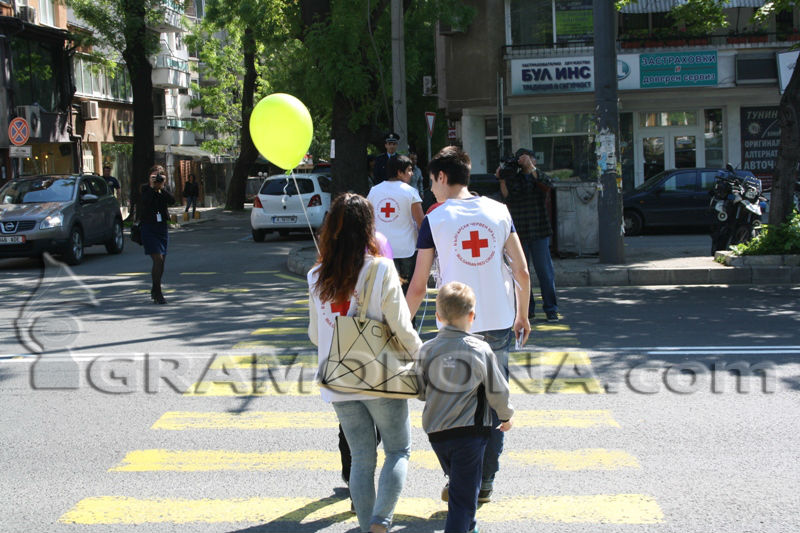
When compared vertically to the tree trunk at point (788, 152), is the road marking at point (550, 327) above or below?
below

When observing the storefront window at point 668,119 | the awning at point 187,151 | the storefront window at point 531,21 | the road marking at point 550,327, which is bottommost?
the road marking at point 550,327

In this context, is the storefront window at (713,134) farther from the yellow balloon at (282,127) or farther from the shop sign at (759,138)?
the yellow balloon at (282,127)

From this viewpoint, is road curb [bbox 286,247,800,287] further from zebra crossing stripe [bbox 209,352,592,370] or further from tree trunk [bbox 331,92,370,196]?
tree trunk [bbox 331,92,370,196]

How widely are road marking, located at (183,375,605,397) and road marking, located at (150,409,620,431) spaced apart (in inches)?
20.7

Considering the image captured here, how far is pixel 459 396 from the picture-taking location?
407 centimetres

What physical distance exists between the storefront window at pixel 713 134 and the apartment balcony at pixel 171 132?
1250 inches

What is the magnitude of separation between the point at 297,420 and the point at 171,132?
47.3 metres

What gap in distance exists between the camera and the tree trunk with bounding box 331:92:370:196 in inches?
749

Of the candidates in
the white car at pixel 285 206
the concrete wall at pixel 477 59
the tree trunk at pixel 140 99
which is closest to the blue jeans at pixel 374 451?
the white car at pixel 285 206

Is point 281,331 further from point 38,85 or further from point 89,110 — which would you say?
point 89,110

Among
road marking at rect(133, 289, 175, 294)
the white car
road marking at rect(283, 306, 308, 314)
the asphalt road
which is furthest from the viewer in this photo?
the white car

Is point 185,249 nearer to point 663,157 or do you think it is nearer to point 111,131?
point 663,157

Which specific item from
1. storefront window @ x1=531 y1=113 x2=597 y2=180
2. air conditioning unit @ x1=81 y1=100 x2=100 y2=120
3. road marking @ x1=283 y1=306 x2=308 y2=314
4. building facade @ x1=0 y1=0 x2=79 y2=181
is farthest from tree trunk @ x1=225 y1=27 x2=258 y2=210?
road marking @ x1=283 y1=306 x2=308 y2=314

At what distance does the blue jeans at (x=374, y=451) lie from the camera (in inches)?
162
